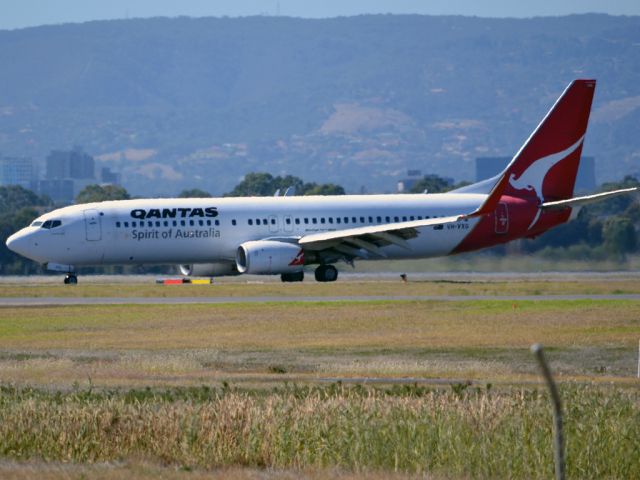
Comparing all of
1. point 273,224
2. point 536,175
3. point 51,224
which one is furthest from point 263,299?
point 536,175

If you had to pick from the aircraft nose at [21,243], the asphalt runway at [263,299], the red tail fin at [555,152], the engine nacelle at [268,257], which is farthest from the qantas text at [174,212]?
the red tail fin at [555,152]

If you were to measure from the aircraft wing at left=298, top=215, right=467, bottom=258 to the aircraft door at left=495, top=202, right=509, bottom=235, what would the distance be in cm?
181

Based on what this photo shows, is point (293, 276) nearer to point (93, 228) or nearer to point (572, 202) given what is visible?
point (93, 228)

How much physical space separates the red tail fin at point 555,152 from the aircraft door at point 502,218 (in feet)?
3.19

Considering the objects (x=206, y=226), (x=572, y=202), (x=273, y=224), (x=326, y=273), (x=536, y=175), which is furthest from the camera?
(x=536, y=175)

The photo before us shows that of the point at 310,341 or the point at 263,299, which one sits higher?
the point at 263,299

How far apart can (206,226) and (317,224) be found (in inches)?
188

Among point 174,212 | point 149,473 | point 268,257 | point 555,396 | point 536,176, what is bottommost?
point 149,473

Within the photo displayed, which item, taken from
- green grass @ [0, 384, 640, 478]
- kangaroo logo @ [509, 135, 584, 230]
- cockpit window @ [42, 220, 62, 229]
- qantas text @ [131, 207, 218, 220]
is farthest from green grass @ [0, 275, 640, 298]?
green grass @ [0, 384, 640, 478]

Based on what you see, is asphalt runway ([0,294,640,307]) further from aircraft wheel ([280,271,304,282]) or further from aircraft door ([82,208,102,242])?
aircraft wheel ([280,271,304,282])

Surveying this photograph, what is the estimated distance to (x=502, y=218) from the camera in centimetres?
6231

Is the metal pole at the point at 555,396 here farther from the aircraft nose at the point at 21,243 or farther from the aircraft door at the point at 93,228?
the aircraft nose at the point at 21,243

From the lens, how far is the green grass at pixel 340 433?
19.5m

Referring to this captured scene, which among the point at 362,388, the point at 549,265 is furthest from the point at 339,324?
the point at 549,265
